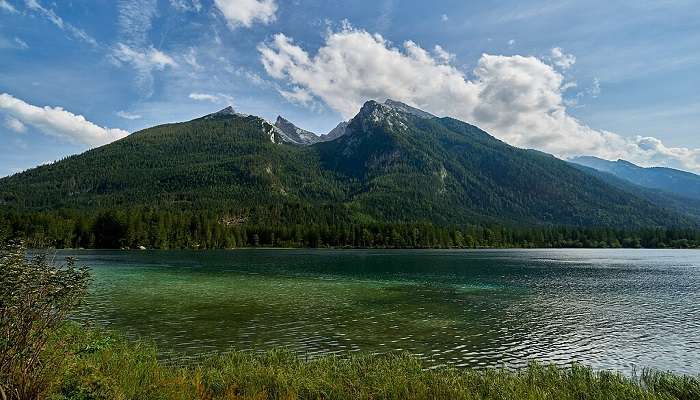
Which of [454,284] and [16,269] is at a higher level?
[16,269]

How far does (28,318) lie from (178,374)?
27.0 feet

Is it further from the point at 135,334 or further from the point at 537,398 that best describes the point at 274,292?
the point at 537,398

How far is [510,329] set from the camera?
4209 centimetres

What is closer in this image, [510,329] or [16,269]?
[16,269]

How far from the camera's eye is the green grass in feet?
58.0

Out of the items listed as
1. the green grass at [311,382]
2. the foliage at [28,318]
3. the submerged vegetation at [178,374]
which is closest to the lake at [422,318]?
the submerged vegetation at [178,374]

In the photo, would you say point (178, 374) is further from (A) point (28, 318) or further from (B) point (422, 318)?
(B) point (422, 318)

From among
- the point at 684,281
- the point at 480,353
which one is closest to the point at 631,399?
the point at 480,353

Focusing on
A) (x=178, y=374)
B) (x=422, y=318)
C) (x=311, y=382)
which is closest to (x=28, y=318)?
(x=178, y=374)

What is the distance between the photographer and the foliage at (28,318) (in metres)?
14.3

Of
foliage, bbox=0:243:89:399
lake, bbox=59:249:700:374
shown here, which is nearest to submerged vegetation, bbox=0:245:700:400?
foliage, bbox=0:243:89:399

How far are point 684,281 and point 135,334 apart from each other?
96167mm

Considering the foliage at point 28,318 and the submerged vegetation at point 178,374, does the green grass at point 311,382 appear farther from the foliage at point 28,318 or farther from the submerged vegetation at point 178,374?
the foliage at point 28,318

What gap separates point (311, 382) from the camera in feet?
67.0
